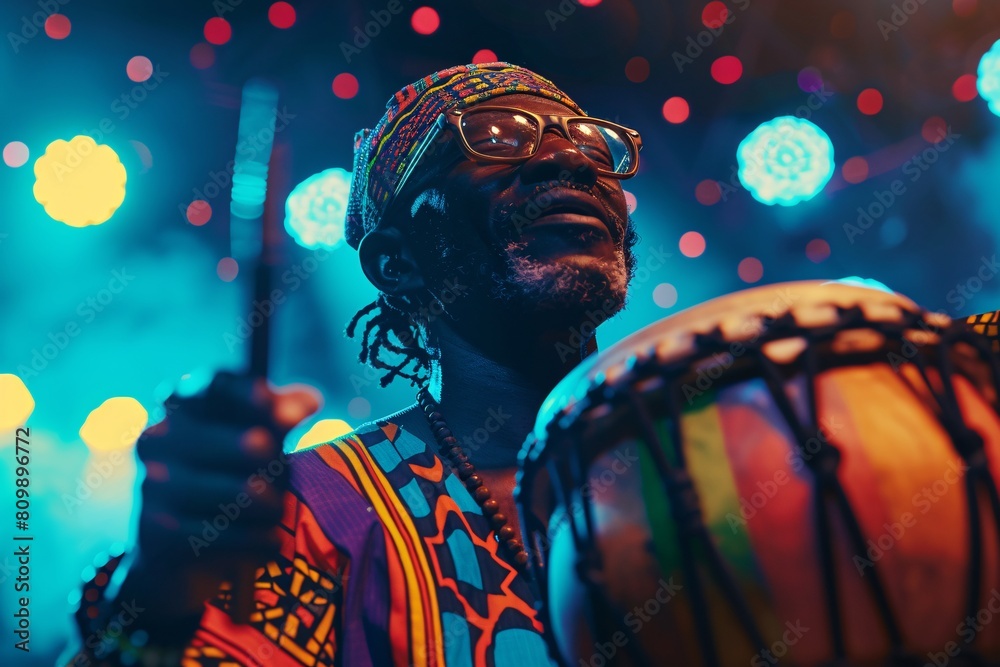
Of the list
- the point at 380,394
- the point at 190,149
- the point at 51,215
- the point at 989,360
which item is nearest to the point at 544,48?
the point at 190,149

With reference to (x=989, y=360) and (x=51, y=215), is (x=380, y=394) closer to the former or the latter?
(x=51, y=215)

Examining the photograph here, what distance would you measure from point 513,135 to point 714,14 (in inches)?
129

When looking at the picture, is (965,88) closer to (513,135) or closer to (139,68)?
(513,135)


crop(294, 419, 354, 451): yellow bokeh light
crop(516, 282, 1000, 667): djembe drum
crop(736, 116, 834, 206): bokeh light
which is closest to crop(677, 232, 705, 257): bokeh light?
crop(736, 116, 834, 206): bokeh light

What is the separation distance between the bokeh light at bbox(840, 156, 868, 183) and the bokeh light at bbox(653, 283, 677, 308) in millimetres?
1432

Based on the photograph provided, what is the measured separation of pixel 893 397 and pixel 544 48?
170 inches

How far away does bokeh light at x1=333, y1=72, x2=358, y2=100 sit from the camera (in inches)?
196

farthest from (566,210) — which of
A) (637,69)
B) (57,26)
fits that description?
(57,26)

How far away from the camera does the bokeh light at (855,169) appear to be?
5.71 metres

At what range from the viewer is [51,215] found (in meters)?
5.08

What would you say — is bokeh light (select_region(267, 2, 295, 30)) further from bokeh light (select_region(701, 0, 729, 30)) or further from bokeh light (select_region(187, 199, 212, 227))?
bokeh light (select_region(701, 0, 729, 30))

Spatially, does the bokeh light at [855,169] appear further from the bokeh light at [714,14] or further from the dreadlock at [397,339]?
the dreadlock at [397,339]

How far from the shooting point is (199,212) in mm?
5457

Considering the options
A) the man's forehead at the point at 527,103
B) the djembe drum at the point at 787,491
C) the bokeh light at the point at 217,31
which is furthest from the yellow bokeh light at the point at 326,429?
the djembe drum at the point at 787,491
